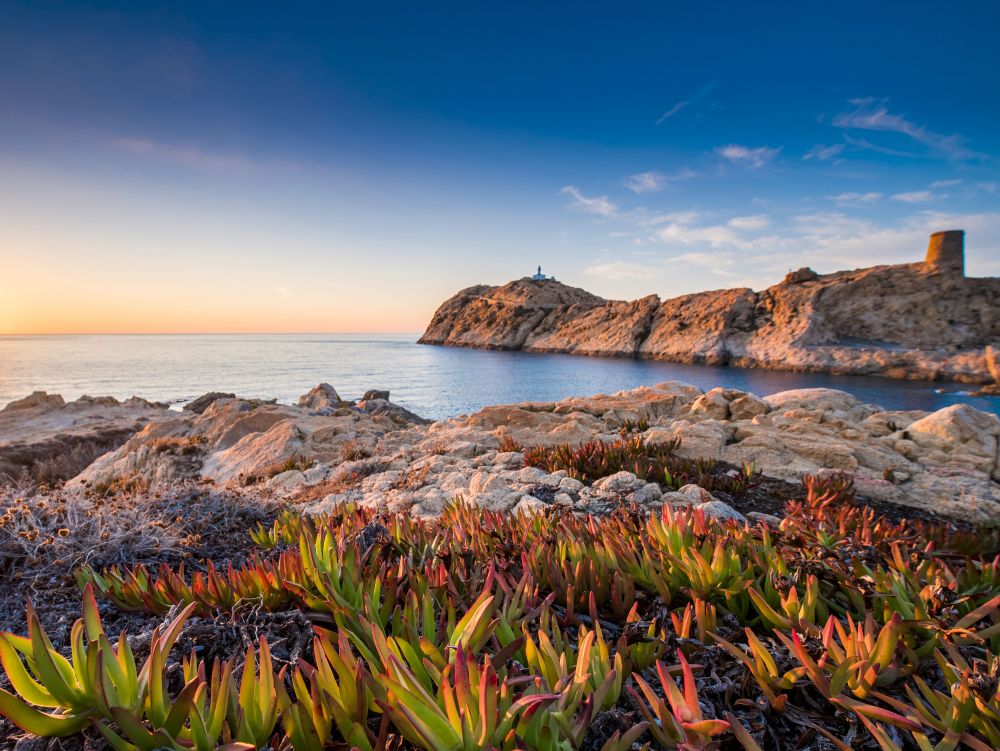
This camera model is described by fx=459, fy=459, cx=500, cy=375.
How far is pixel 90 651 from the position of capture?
1.08 m

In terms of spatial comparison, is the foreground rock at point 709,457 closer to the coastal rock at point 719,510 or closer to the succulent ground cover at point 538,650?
the coastal rock at point 719,510

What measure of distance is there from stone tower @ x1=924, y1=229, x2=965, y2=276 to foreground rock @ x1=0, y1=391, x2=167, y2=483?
229 ft

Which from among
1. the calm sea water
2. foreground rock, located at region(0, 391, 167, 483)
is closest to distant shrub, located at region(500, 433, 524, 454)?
foreground rock, located at region(0, 391, 167, 483)

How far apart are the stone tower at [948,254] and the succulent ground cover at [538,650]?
2595 inches

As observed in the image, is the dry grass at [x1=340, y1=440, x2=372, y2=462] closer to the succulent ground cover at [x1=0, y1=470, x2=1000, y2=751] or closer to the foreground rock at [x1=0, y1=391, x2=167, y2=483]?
the foreground rock at [x1=0, y1=391, x2=167, y2=483]

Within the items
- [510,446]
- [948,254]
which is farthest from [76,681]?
[948,254]

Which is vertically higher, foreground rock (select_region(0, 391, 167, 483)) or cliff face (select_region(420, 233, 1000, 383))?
cliff face (select_region(420, 233, 1000, 383))

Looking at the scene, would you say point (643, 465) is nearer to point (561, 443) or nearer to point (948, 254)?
point (561, 443)

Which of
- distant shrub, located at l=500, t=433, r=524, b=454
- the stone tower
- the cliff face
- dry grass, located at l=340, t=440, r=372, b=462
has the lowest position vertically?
dry grass, located at l=340, t=440, r=372, b=462

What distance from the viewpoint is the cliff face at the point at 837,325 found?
4250 cm

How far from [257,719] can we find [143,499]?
14.4ft

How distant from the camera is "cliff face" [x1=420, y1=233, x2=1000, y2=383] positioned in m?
42.5

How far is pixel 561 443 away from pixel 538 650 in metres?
6.61

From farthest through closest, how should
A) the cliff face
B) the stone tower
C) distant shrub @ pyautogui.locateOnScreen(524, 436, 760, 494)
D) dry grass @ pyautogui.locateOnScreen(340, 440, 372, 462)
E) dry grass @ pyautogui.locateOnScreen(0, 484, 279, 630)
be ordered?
the stone tower → the cliff face → dry grass @ pyautogui.locateOnScreen(340, 440, 372, 462) → distant shrub @ pyautogui.locateOnScreen(524, 436, 760, 494) → dry grass @ pyautogui.locateOnScreen(0, 484, 279, 630)
